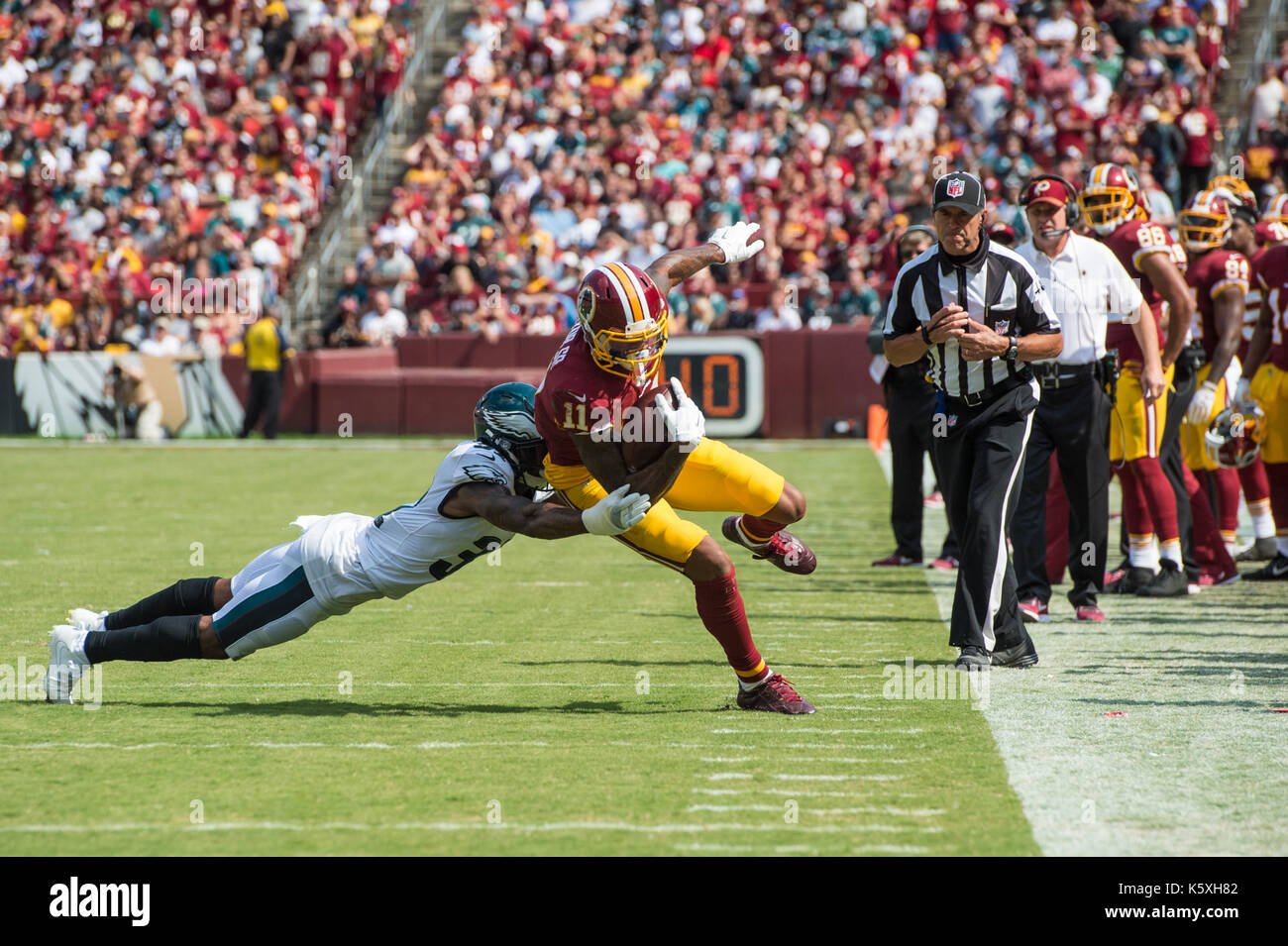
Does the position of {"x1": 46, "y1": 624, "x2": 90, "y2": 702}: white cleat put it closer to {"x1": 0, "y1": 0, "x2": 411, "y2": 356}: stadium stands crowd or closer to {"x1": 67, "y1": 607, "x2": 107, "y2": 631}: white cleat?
{"x1": 67, "y1": 607, "x2": 107, "y2": 631}: white cleat

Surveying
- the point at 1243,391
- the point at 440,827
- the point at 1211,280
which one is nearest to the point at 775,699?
the point at 440,827

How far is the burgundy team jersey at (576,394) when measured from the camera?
5.20 m

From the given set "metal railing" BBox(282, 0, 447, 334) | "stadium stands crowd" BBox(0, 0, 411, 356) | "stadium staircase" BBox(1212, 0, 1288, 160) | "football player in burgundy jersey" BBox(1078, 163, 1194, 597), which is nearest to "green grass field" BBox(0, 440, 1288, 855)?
"football player in burgundy jersey" BBox(1078, 163, 1194, 597)

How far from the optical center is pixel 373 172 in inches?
973

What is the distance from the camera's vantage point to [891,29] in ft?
71.5

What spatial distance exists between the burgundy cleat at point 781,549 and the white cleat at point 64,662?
242cm

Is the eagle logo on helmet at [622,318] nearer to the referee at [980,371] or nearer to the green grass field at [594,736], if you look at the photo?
the green grass field at [594,736]

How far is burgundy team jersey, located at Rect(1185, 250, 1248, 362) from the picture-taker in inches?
340

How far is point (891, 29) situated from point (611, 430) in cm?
1807

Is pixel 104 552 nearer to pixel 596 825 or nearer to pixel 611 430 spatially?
pixel 611 430

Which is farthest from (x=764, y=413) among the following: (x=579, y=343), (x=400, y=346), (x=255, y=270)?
(x=579, y=343)

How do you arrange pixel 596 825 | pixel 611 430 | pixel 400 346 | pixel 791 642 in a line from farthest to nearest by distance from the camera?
pixel 400 346 < pixel 791 642 < pixel 611 430 < pixel 596 825

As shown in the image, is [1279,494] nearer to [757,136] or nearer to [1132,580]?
[1132,580]

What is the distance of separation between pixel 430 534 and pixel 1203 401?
5.17m
